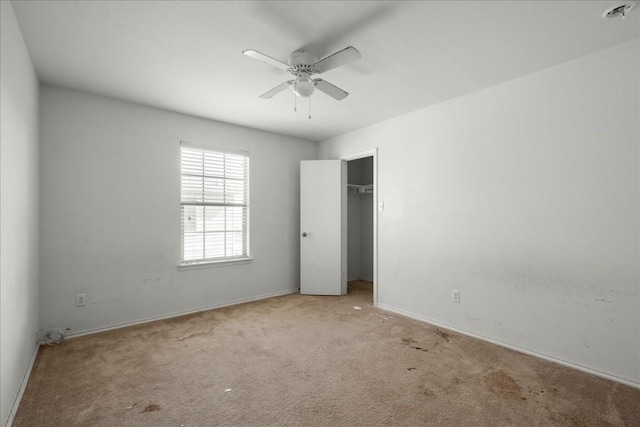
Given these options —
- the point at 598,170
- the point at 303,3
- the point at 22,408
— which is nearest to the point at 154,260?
the point at 22,408

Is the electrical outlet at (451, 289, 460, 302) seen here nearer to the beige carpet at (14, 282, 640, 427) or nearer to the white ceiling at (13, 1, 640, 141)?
the beige carpet at (14, 282, 640, 427)

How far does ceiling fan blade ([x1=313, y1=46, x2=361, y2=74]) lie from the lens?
1.99m

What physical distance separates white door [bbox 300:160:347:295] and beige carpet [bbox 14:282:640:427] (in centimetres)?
139

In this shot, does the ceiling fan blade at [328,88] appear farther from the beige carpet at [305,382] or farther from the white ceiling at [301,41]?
the beige carpet at [305,382]

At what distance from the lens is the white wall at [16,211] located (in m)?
1.73

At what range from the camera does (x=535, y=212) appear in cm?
272

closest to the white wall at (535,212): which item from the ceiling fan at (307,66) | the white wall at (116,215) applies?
the ceiling fan at (307,66)

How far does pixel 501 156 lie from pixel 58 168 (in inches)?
169

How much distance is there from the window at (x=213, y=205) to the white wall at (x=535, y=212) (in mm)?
2205

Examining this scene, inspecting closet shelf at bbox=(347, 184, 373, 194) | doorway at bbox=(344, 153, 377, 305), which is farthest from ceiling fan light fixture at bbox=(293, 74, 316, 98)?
doorway at bbox=(344, 153, 377, 305)

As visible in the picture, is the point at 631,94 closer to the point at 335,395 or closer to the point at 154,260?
the point at 335,395

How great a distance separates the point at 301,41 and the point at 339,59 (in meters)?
0.36

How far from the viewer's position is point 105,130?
328cm

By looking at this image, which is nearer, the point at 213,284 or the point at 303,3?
the point at 303,3
